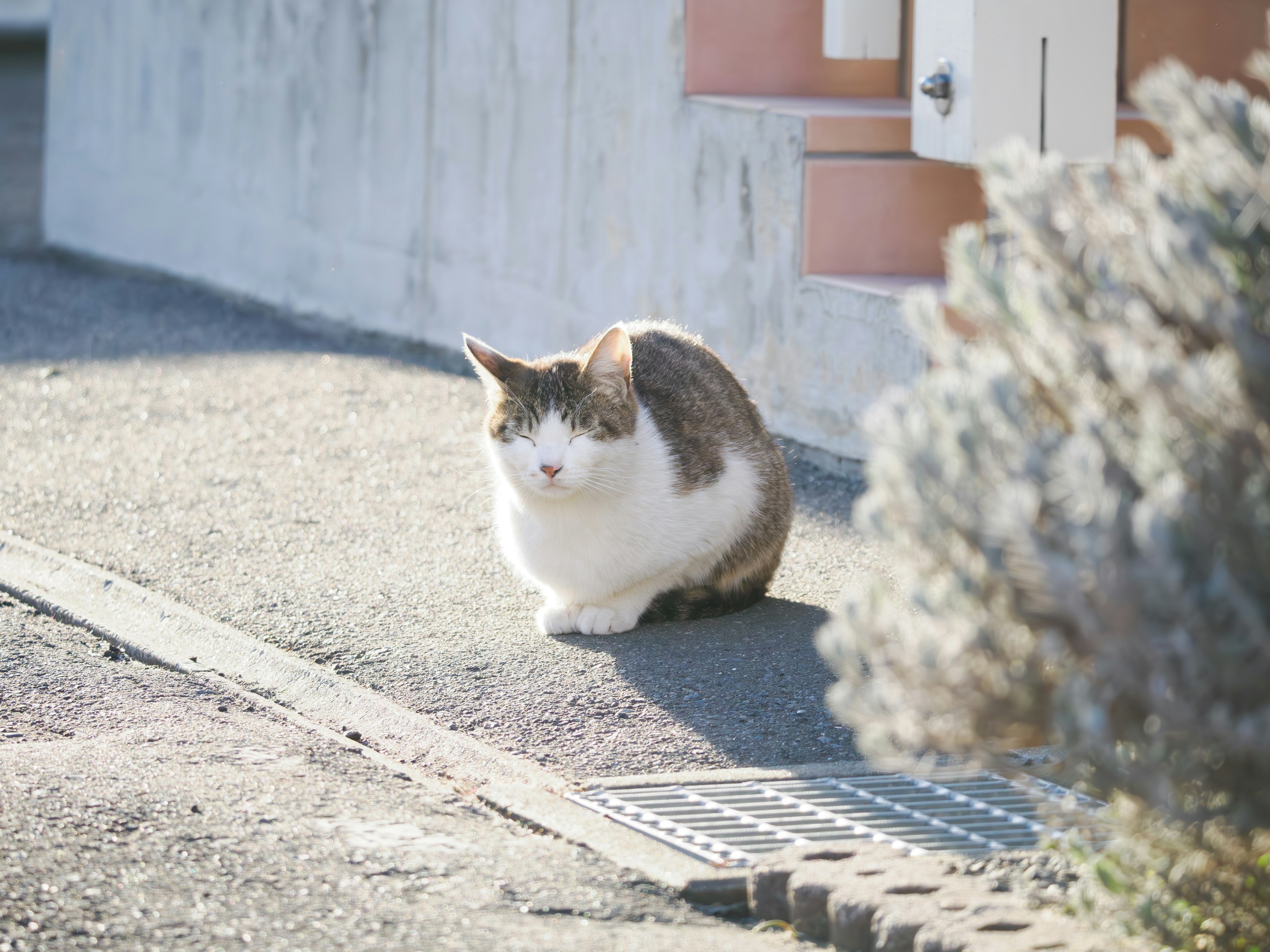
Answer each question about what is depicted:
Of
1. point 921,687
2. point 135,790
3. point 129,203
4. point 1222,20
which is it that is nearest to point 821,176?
point 1222,20

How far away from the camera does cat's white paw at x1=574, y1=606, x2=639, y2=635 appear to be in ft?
17.0

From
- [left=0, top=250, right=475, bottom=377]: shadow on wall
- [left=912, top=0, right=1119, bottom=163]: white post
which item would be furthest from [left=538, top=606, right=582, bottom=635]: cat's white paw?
[left=0, top=250, right=475, bottom=377]: shadow on wall

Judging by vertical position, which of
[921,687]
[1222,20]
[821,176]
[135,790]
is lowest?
[135,790]

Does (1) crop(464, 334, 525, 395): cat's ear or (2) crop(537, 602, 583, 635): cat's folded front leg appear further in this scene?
(2) crop(537, 602, 583, 635): cat's folded front leg

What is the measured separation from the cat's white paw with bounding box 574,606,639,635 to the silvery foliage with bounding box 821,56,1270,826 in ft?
8.18

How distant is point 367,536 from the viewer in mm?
6523

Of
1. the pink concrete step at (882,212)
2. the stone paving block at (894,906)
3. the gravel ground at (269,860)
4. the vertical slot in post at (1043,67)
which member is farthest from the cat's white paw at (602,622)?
the pink concrete step at (882,212)

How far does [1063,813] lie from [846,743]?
58.3 inches

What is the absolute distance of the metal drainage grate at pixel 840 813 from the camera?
3529 millimetres

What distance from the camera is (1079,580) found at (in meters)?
2.33

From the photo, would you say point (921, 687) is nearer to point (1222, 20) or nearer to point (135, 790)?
point (135, 790)

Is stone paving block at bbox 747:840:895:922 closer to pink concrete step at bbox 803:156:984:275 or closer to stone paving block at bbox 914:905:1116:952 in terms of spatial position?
stone paving block at bbox 914:905:1116:952

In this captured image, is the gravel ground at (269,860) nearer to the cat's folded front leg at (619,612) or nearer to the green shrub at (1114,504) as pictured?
the green shrub at (1114,504)

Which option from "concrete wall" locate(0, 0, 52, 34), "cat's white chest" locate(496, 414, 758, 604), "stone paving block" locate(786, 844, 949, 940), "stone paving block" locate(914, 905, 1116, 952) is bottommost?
"stone paving block" locate(786, 844, 949, 940)
